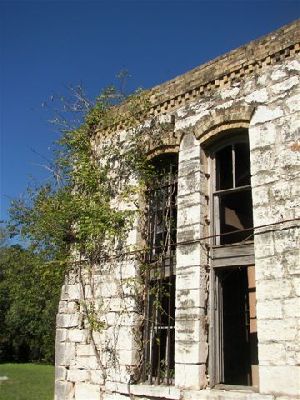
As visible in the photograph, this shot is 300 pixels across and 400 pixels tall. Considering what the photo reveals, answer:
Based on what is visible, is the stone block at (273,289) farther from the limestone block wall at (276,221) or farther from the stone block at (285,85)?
the stone block at (285,85)

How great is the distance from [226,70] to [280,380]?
4.57 m

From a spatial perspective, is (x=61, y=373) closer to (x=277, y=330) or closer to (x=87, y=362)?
(x=87, y=362)

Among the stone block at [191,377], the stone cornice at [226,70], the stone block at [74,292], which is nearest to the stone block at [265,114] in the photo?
the stone cornice at [226,70]

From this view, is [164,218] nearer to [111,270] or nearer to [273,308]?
[111,270]

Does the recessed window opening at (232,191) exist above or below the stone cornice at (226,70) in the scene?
below

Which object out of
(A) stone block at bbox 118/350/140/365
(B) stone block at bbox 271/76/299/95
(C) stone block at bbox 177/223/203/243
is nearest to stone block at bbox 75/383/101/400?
(A) stone block at bbox 118/350/140/365

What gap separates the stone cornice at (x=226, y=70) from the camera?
6.57 m

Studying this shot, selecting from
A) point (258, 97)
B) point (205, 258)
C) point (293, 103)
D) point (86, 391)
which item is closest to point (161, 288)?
point (205, 258)

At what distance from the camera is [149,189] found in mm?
7969

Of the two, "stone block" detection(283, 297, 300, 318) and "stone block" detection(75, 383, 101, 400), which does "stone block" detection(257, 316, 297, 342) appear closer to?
"stone block" detection(283, 297, 300, 318)

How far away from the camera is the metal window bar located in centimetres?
692

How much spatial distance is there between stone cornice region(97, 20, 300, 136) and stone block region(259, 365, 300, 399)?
4156 millimetres

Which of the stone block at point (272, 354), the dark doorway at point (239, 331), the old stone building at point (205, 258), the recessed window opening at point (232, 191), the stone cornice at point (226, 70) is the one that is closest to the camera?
the stone block at point (272, 354)

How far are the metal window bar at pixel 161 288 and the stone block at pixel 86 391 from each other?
892 millimetres
